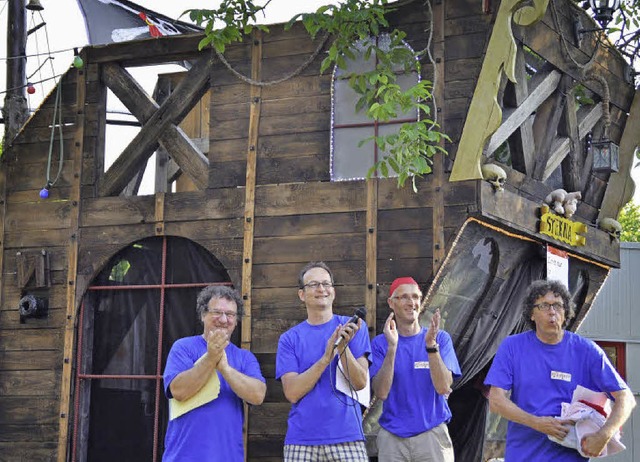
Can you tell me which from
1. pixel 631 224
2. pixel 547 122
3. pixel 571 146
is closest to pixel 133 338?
pixel 547 122

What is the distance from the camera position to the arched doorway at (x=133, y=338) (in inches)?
337

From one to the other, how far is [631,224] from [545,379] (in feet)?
79.0

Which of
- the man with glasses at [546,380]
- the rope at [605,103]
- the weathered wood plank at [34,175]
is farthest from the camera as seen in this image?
the rope at [605,103]

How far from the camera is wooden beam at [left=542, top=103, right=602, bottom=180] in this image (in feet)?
30.4

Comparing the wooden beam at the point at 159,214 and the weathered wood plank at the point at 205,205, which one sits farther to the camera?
the wooden beam at the point at 159,214

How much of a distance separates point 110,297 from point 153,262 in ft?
1.54

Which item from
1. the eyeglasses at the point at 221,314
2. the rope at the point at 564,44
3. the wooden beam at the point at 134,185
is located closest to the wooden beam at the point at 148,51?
the wooden beam at the point at 134,185

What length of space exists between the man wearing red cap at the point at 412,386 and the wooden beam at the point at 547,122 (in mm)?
2625

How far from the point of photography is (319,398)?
6262mm

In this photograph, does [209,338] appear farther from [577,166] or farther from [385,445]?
[577,166]

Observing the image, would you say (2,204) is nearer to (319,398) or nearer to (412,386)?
(319,398)

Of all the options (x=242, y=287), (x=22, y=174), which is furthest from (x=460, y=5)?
(x=22, y=174)

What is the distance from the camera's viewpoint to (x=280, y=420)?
8016 mm

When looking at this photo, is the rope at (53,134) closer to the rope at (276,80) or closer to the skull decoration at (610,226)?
the rope at (276,80)
